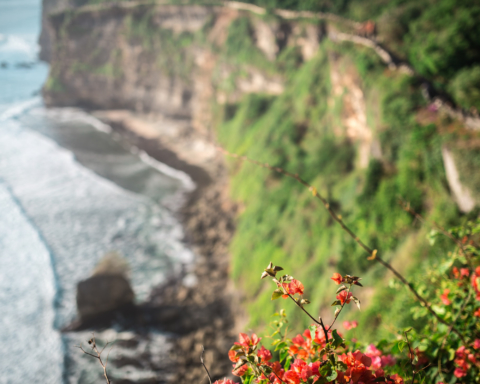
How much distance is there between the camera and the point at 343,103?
20.4m

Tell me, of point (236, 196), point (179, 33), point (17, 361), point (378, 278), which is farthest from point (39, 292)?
point (179, 33)

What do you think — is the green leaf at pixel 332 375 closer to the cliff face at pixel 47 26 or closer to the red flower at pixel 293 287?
the red flower at pixel 293 287

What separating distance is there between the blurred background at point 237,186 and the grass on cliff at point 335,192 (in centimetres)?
9

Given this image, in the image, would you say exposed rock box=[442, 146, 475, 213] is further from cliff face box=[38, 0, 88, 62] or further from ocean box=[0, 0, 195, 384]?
cliff face box=[38, 0, 88, 62]

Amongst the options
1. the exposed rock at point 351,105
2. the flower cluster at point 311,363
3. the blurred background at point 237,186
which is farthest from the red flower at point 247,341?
the exposed rock at point 351,105

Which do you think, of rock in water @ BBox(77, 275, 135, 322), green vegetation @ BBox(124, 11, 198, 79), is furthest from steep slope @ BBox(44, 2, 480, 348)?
rock in water @ BBox(77, 275, 135, 322)

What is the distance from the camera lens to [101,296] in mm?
17641

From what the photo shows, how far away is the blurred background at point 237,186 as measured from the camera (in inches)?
540

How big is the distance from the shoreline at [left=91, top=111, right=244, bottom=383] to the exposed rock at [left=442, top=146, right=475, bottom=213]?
8301mm

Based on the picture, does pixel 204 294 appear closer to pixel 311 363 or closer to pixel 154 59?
pixel 311 363

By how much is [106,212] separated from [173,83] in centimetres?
2375

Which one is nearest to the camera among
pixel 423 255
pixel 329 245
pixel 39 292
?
pixel 423 255

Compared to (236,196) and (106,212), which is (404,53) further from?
(106,212)

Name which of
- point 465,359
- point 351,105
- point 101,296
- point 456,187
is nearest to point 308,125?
point 351,105
